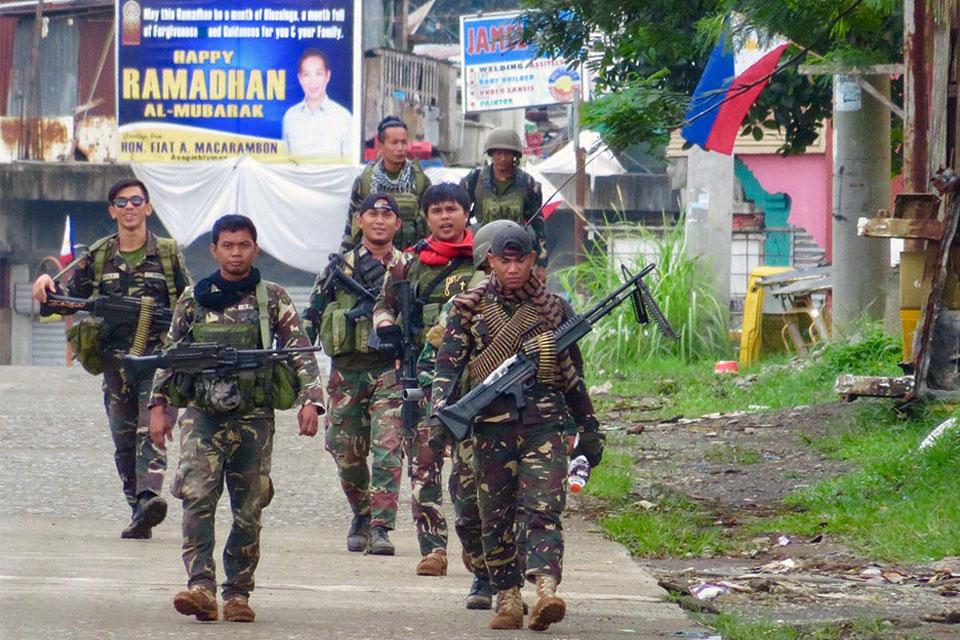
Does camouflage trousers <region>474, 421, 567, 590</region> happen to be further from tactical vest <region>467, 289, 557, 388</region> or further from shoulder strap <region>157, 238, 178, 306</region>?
shoulder strap <region>157, 238, 178, 306</region>

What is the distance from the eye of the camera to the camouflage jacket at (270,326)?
6758mm

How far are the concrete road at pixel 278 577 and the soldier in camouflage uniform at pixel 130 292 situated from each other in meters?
0.34

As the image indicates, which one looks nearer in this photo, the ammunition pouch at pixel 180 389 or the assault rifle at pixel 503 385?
the assault rifle at pixel 503 385

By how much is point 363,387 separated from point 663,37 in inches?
139

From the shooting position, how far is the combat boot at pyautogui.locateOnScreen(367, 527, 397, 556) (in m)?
8.40

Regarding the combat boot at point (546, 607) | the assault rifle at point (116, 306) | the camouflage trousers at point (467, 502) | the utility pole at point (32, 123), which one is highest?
the utility pole at point (32, 123)

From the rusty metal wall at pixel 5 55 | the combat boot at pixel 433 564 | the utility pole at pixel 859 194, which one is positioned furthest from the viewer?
the rusty metal wall at pixel 5 55

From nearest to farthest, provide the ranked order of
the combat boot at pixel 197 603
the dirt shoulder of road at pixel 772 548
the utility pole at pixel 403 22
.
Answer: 1. the combat boot at pixel 197 603
2. the dirt shoulder of road at pixel 772 548
3. the utility pole at pixel 403 22

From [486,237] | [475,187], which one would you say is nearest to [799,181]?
[475,187]

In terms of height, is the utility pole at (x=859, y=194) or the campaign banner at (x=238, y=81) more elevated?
the campaign banner at (x=238, y=81)

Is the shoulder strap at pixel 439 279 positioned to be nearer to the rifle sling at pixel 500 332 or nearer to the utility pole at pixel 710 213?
the rifle sling at pixel 500 332

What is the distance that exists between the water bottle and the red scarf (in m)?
1.54

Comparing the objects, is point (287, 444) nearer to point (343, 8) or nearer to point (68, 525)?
point (68, 525)

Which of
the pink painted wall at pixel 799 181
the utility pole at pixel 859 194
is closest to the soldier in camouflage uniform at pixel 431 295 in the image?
the utility pole at pixel 859 194
